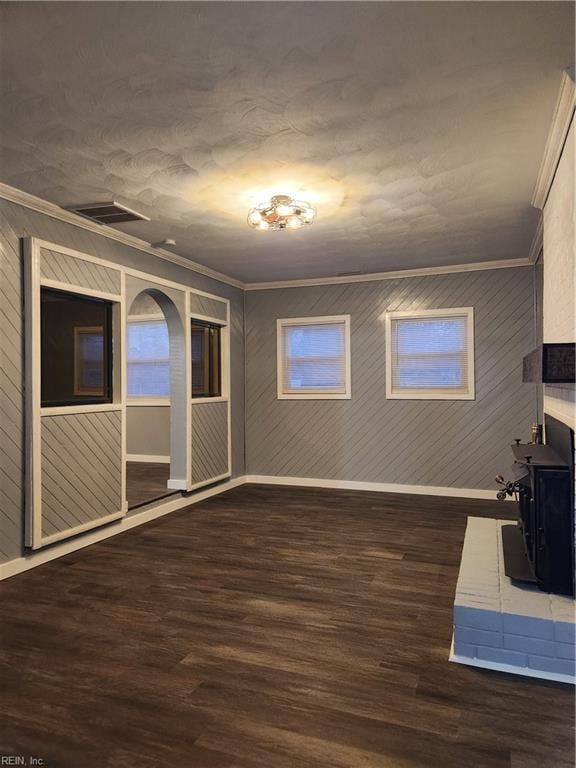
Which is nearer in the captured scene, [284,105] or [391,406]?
[284,105]

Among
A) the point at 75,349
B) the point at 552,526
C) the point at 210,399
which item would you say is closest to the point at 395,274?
the point at 210,399

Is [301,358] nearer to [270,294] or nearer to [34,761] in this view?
[270,294]

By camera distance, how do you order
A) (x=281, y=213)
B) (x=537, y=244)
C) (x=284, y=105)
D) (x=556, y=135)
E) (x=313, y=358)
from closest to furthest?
(x=284, y=105) < (x=556, y=135) < (x=281, y=213) < (x=537, y=244) < (x=313, y=358)

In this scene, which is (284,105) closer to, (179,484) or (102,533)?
(102,533)

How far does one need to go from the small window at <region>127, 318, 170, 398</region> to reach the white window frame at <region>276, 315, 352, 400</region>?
7.80 ft

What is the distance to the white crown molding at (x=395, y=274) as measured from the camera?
5.72 metres

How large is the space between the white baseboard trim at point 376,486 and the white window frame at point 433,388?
107 centimetres

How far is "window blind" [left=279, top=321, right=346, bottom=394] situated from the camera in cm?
654

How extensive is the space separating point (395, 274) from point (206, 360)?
8.33 feet

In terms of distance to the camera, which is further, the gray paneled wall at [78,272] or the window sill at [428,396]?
the window sill at [428,396]

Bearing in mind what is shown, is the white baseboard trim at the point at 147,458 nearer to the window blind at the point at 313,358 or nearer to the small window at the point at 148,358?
the small window at the point at 148,358

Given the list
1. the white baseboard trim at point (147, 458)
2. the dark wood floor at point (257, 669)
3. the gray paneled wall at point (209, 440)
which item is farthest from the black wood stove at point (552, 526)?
the white baseboard trim at point (147, 458)

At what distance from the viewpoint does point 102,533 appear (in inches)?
173

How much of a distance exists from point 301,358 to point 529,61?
4.78m
